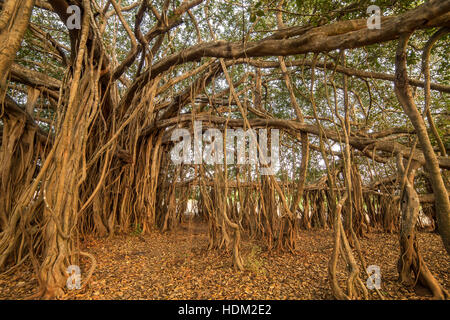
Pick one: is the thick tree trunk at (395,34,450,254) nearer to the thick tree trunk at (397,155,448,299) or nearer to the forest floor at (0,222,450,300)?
the thick tree trunk at (397,155,448,299)

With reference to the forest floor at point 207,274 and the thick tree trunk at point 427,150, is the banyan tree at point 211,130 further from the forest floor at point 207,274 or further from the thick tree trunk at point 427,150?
the forest floor at point 207,274

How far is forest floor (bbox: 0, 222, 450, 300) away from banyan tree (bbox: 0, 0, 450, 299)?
18 cm

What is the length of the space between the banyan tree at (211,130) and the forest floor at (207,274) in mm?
175

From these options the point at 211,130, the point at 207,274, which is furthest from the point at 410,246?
the point at 211,130

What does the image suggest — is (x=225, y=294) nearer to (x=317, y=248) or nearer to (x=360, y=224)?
(x=317, y=248)

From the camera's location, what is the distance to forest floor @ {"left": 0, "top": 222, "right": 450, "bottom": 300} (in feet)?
5.41

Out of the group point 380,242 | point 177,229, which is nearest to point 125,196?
point 177,229

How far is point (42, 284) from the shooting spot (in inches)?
58.1

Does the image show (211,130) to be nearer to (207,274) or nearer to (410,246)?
(207,274)

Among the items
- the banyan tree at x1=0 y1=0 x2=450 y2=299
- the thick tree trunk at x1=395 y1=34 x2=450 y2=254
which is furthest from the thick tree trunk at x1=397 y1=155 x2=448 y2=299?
the thick tree trunk at x1=395 y1=34 x2=450 y2=254

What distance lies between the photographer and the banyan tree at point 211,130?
61.4 inches

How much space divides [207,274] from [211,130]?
189 centimetres

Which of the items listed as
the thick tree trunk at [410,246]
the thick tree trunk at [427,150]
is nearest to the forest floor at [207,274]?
the thick tree trunk at [410,246]

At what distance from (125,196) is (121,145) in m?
0.88
